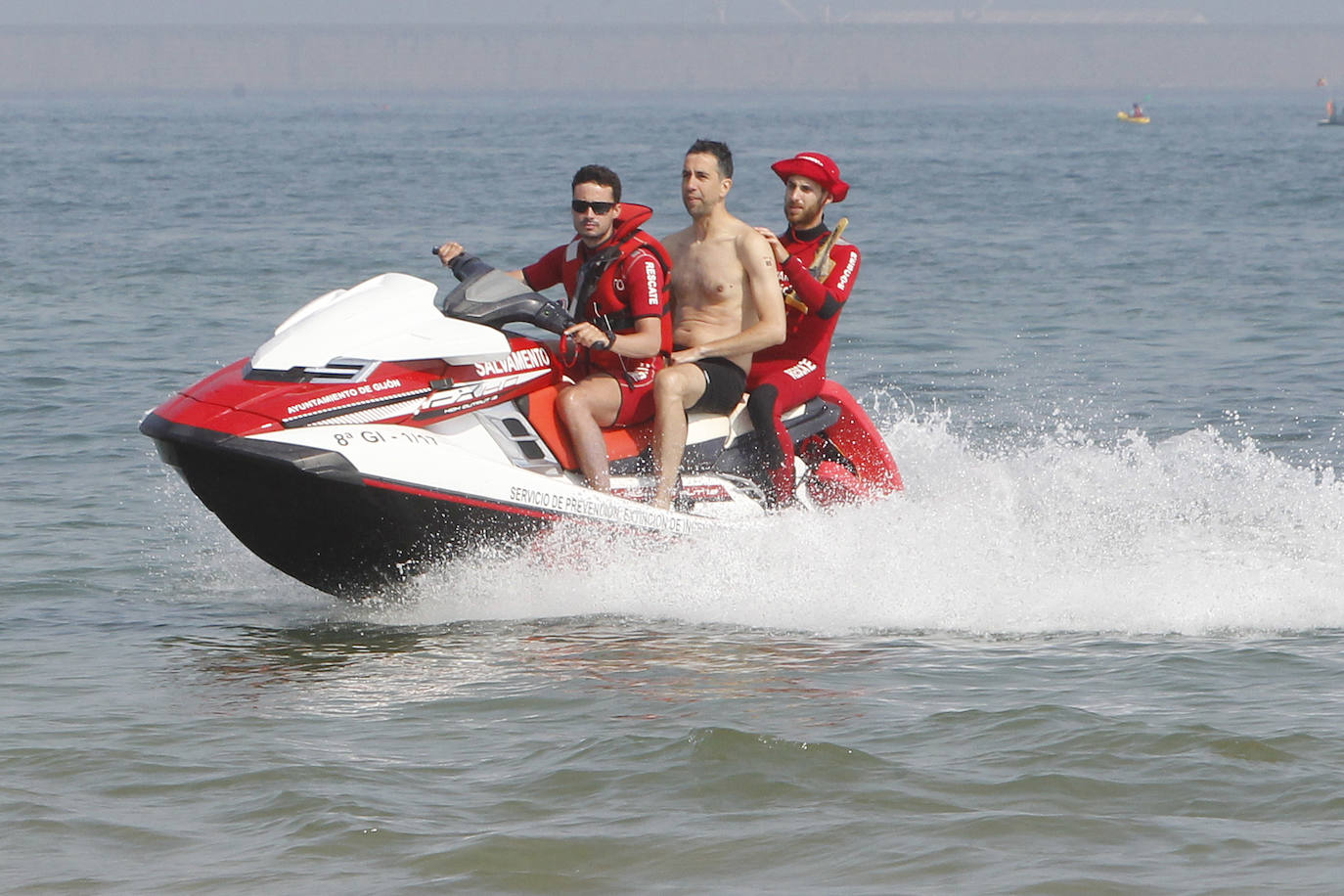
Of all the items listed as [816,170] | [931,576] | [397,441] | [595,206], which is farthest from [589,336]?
[931,576]

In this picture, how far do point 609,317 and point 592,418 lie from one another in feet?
1.23

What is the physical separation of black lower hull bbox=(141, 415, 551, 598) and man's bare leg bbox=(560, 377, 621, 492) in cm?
28

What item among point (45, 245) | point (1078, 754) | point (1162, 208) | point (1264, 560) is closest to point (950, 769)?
point (1078, 754)

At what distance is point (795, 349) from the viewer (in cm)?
699

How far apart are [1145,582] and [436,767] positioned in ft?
10.3

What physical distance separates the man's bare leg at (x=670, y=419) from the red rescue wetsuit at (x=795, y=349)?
322mm

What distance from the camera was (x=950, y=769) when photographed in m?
4.93

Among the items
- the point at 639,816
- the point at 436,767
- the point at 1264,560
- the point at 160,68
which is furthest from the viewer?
the point at 160,68

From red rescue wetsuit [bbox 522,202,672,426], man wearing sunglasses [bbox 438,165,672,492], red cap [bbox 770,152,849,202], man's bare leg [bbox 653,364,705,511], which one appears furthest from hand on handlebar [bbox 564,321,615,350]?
red cap [bbox 770,152,849,202]

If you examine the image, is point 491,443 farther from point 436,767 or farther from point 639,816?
point 639,816

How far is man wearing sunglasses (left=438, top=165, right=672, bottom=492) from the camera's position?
623 cm

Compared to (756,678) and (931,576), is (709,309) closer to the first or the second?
(931,576)

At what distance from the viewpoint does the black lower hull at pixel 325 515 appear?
5.75 m

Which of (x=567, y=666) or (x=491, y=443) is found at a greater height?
(x=491, y=443)
